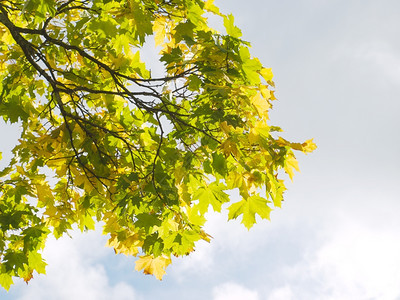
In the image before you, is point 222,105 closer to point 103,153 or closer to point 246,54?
point 246,54

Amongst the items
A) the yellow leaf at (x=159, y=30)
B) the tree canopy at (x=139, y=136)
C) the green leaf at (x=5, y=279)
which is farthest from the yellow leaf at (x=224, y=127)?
the green leaf at (x=5, y=279)

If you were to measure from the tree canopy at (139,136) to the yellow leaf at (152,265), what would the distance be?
0.04ft

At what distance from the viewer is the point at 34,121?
5.99 meters

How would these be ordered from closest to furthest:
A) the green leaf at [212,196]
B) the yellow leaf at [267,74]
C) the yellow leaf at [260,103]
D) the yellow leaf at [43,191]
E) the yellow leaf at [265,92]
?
1. the yellow leaf at [260,103]
2. the yellow leaf at [265,92]
3. the yellow leaf at [267,74]
4. the green leaf at [212,196]
5. the yellow leaf at [43,191]

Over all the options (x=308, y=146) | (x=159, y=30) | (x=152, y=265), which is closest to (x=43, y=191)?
(x=152, y=265)

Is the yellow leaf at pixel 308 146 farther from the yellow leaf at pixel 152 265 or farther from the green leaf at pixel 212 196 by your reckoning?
the yellow leaf at pixel 152 265

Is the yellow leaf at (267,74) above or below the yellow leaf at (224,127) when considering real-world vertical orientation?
above

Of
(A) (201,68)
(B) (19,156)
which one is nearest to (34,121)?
(B) (19,156)

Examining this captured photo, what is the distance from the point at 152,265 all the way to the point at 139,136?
5.14 ft

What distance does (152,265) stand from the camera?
5.21 m

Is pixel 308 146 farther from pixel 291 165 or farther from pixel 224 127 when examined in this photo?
pixel 224 127

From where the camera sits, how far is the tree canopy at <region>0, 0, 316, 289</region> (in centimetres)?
411

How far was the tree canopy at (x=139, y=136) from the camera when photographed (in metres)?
4.11

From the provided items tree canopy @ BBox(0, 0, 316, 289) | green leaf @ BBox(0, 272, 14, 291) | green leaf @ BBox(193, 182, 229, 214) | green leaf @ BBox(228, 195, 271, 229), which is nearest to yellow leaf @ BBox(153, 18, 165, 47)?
tree canopy @ BBox(0, 0, 316, 289)
